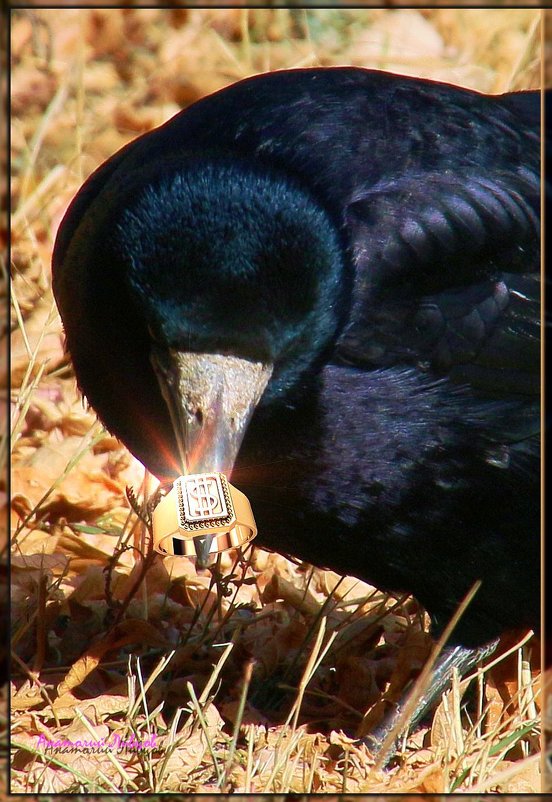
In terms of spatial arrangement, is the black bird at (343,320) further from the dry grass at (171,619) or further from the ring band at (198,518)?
the dry grass at (171,619)

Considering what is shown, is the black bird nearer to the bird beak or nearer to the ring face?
the bird beak

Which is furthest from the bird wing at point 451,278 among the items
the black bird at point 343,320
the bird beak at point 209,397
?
the bird beak at point 209,397

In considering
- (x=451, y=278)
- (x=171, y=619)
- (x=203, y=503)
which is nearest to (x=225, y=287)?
(x=203, y=503)

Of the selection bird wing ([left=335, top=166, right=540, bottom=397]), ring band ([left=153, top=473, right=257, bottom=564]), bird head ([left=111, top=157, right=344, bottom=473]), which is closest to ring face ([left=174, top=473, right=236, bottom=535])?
ring band ([left=153, top=473, right=257, bottom=564])

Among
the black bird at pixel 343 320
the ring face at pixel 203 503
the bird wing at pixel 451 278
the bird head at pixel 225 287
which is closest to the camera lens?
the ring face at pixel 203 503

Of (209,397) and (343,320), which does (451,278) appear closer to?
(343,320)

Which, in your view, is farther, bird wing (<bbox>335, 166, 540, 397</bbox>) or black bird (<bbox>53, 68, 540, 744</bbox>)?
bird wing (<bbox>335, 166, 540, 397</bbox>)

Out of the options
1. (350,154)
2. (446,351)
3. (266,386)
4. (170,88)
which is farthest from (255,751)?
(170,88)

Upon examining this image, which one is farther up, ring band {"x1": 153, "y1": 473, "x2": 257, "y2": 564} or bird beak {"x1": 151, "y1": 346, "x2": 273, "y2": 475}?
bird beak {"x1": 151, "y1": 346, "x2": 273, "y2": 475}
